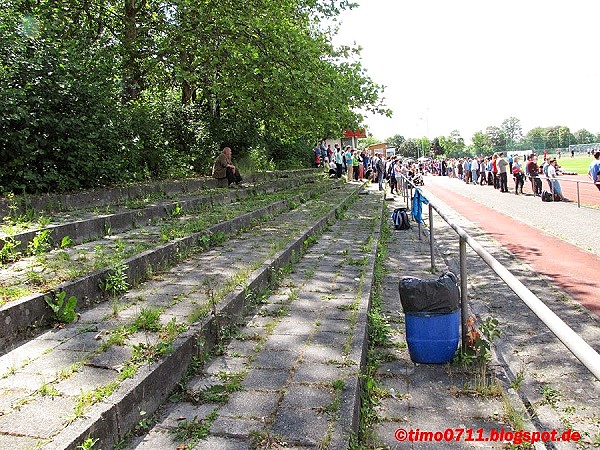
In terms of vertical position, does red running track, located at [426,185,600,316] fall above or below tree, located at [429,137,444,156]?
below

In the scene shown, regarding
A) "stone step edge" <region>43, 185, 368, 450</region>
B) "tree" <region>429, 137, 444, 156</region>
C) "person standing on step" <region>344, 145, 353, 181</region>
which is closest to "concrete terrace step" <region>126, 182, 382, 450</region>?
"stone step edge" <region>43, 185, 368, 450</region>

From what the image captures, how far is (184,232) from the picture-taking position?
701 cm

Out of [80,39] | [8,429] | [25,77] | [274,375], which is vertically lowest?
[274,375]

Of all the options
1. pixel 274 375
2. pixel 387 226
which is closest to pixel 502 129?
pixel 387 226

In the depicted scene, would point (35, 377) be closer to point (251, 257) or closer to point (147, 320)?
point (147, 320)

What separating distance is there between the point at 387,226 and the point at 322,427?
1107 centimetres

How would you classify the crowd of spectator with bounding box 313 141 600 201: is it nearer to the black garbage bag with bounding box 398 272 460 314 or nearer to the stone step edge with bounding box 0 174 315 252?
the stone step edge with bounding box 0 174 315 252

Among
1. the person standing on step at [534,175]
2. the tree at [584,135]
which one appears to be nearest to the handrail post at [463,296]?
the person standing on step at [534,175]

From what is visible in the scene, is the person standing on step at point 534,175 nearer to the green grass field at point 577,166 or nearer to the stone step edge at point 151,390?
the green grass field at point 577,166

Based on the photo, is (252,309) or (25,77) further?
(25,77)

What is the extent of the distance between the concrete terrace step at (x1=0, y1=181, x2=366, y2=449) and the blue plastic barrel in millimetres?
1559

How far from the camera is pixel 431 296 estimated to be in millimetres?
4395

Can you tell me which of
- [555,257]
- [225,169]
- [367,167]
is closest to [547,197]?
[555,257]

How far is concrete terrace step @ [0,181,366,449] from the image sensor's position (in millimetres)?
2549
